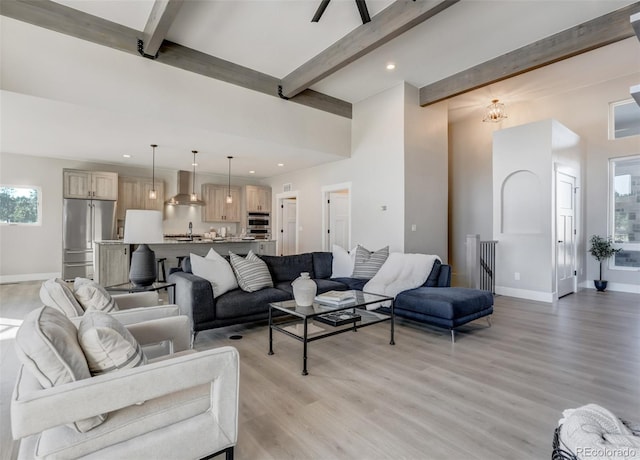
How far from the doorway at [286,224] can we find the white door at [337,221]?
161cm

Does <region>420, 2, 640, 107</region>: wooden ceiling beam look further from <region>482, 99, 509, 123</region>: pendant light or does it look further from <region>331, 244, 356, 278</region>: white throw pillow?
<region>331, 244, 356, 278</region>: white throw pillow

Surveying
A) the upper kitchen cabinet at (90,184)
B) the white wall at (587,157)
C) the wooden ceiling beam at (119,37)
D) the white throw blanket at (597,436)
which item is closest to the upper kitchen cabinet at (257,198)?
the upper kitchen cabinet at (90,184)

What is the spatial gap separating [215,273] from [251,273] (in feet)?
1.44

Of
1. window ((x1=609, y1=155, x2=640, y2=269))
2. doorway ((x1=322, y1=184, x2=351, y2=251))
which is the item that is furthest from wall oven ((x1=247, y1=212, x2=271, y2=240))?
window ((x1=609, y1=155, x2=640, y2=269))

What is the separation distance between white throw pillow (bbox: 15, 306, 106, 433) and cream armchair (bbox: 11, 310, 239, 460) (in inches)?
1.6

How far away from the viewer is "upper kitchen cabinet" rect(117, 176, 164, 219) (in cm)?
777

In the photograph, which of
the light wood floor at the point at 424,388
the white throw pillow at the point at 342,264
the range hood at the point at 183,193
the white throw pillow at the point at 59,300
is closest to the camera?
the light wood floor at the point at 424,388

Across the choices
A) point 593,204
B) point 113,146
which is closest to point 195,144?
point 113,146

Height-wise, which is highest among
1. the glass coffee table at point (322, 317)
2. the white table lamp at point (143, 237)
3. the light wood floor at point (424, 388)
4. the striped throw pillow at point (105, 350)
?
the white table lamp at point (143, 237)

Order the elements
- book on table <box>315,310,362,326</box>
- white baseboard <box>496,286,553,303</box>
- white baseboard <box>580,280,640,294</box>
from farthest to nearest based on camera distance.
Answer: white baseboard <box>580,280,640,294</box> < white baseboard <box>496,286,553,303</box> < book on table <box>315,310,362,326</box>

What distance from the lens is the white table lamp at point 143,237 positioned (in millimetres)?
3209

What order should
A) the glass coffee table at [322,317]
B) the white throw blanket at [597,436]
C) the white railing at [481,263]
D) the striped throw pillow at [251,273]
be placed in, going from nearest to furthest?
the white throw blanket at [597,436]
the glass coffee table at [322,317]
the striped throw pillow at [251,273]
the white railing at [481,263]

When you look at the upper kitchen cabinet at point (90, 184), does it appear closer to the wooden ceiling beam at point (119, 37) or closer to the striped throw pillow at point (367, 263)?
the wooden ceiling beam at point (119, 37)

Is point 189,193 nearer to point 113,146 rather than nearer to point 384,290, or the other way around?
point 113,146
